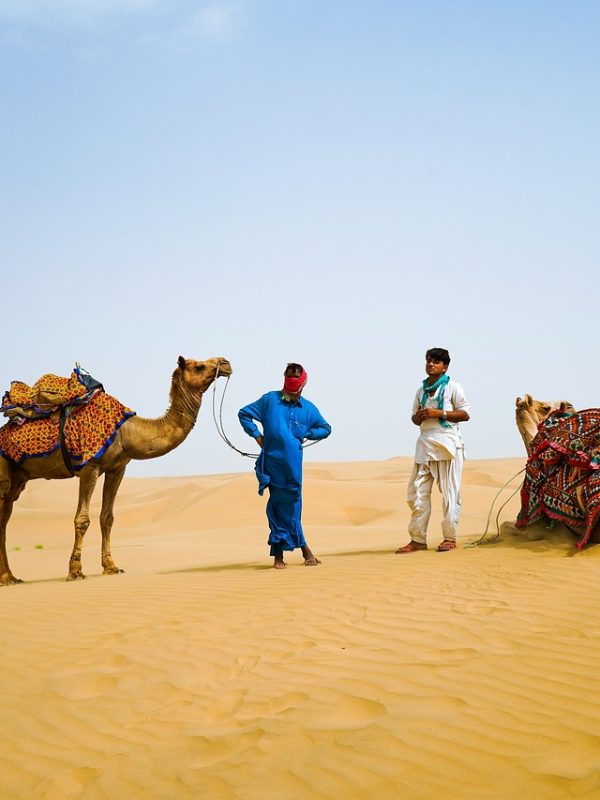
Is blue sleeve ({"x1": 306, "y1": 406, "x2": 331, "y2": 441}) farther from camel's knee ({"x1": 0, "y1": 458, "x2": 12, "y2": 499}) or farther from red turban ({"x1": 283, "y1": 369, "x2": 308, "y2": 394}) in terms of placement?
camel's knee ({"x1": 0, "y1": 458, "x2": 12, "y2": 499})

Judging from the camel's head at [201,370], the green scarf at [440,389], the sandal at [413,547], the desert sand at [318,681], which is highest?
the camel's head at [201,370]

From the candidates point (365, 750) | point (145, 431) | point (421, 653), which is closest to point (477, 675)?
point (421, 653)

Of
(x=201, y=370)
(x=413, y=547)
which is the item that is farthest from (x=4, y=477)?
(x=413, y=547)

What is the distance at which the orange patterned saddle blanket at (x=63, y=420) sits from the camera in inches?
416

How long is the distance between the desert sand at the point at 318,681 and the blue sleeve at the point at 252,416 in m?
1.59

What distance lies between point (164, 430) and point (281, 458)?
6.89 feet

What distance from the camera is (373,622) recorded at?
6.26 m

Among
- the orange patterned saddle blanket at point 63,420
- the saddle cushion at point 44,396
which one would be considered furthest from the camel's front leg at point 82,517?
the saddle cushion at point 44,396

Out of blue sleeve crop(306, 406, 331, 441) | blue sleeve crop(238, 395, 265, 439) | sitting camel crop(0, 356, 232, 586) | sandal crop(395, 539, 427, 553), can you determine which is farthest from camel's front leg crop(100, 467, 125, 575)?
sandal crop(395, 539, 427, 553)

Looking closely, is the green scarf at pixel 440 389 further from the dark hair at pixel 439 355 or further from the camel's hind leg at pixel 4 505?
the camel's hind leg at pixel 4 505

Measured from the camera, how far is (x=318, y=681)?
5.12m

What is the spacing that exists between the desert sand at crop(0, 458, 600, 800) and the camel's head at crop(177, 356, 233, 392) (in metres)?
2.54

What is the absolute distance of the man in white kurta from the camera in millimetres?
9281

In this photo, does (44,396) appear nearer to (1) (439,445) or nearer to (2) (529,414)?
(1) (439,445)
